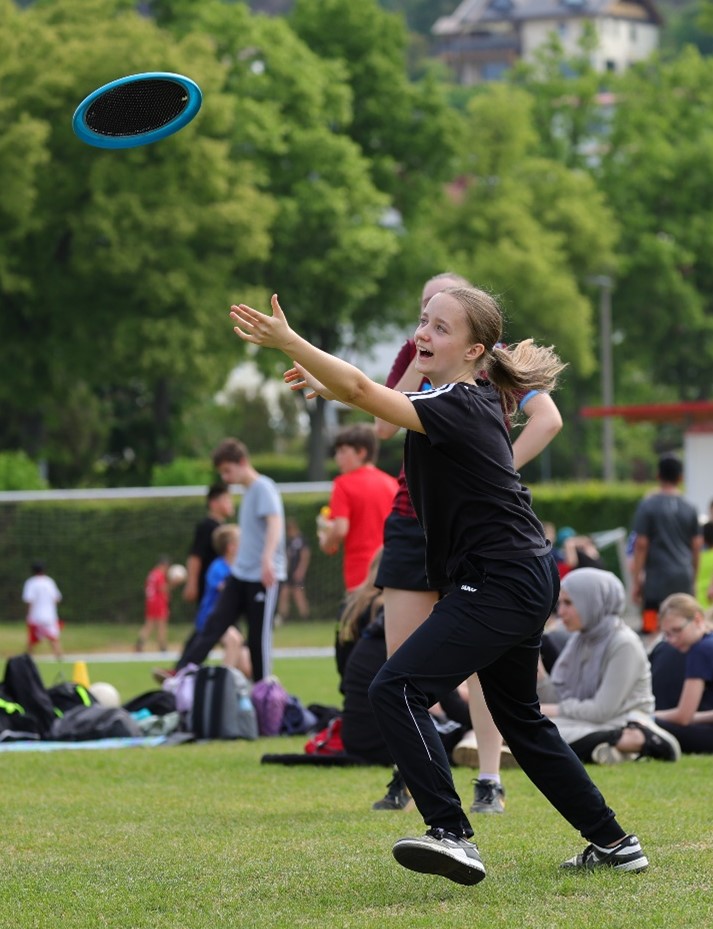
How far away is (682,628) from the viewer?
9.77 m

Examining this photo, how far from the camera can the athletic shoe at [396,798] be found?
7.64 meters

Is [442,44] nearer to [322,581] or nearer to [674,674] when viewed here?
[322,581]

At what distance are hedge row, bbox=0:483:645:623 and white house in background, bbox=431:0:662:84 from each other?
151 metres

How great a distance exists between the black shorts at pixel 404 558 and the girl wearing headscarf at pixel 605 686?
221cm

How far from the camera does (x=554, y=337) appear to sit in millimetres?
53344

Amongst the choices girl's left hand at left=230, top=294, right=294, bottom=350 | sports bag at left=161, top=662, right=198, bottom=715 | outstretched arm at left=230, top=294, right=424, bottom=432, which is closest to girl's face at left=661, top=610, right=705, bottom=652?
sports bag at left=161, top=662, right=198, bottom=715

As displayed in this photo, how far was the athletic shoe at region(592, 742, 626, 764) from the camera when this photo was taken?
926 centimetres

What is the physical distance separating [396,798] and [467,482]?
2741mm

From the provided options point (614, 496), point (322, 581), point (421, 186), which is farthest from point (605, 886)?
point (421, 186)

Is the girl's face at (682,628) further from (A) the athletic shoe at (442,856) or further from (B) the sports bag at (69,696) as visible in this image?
(A) the athletic shoe at (442,856)

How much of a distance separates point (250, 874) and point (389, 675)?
1.01 metres

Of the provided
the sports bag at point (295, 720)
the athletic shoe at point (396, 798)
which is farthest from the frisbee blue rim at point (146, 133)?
the sports bag at point (295, 720)

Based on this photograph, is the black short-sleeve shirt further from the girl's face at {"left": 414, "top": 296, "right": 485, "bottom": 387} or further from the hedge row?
the hedge row

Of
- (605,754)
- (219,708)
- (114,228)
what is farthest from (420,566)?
(114,228)
